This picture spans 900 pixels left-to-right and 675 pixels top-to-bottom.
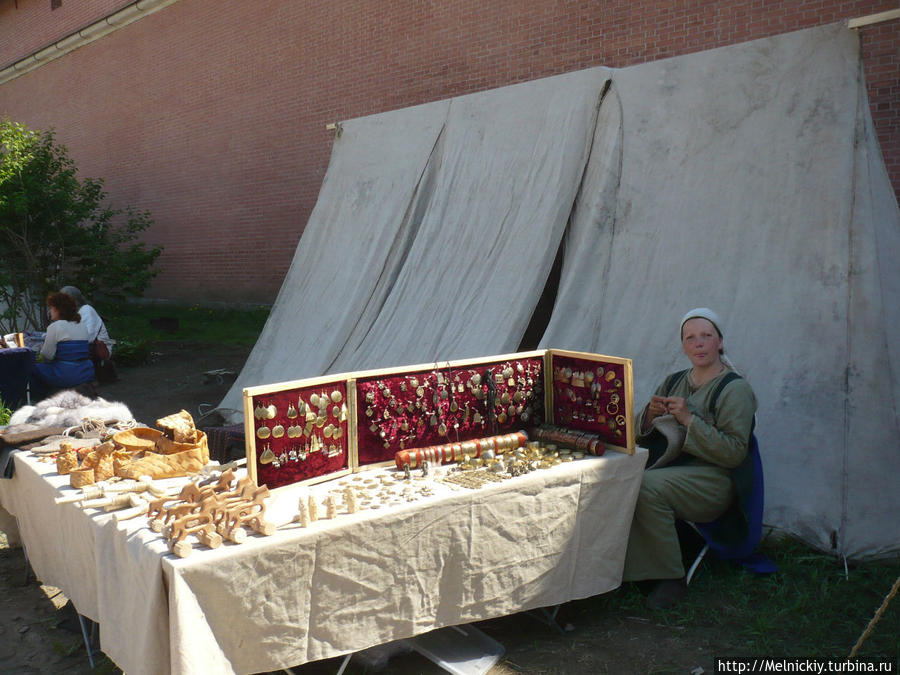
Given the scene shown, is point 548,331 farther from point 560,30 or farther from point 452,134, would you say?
point 560,30

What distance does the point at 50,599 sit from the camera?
3.20m

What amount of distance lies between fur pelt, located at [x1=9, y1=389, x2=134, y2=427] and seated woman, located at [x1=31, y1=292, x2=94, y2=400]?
221 centimetres

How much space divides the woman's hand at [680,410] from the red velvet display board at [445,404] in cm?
54

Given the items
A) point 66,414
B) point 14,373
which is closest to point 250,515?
point 66,414

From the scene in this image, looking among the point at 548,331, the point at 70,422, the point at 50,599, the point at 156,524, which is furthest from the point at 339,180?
the point at 156,524

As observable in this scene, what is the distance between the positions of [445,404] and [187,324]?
10368 mm

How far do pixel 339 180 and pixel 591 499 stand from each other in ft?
15.4

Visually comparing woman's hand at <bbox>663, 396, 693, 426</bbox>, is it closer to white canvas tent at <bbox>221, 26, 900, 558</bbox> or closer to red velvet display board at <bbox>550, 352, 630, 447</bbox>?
red velvet display board at <bbox>550, 352, 630, 447</bbox>

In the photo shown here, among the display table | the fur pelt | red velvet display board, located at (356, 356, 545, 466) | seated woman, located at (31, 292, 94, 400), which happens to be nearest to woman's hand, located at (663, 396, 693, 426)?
the display table

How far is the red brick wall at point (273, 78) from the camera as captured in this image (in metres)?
7.19

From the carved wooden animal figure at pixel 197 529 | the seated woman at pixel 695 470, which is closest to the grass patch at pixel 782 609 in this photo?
the seated woman at pixel 695 470

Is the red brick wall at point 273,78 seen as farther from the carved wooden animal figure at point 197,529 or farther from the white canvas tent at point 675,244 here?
the carved wooden animal figure at point 197,529

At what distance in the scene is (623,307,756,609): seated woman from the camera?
289cm

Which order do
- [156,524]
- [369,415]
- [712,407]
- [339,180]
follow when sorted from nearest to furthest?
1. [156,524]
2. [369,415]
3. [712,407]
4. [339,180]
